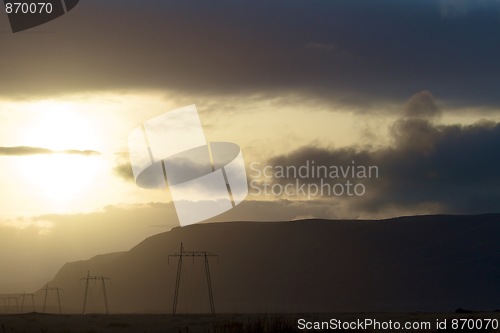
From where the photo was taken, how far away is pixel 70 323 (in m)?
59.3

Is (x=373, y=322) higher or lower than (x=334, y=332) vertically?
higher

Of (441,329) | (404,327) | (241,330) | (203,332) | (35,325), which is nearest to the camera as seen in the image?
(241,330)

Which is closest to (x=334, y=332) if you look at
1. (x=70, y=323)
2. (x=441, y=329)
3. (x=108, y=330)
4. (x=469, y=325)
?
(x=441, y=329)

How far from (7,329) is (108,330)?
19.3 ft

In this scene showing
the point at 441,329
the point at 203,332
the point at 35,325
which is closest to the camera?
the point at 441,329

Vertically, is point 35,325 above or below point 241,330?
above

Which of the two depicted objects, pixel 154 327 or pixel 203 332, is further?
pixel 154 327

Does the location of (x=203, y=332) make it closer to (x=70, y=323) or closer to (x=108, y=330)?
(x=108, y=330)

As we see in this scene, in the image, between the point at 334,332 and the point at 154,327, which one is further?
the point at 154,327

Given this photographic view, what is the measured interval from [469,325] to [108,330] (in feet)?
66.5

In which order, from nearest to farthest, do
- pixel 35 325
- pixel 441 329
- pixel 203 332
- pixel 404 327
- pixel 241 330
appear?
pixel 241 330, pixel 441 329, pixel 203 332, pixel 404 327, pixel 35 325

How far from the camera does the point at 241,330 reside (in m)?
38.5

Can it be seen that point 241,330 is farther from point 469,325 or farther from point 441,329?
point 469,325

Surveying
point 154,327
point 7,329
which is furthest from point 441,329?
point 7,329
